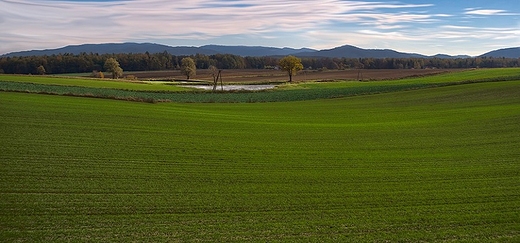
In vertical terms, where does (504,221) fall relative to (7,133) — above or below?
below

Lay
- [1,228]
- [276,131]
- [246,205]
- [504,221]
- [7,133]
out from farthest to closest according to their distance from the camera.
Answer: [276,131]
[7,133]
[246,205]
[504,221]
[1,228]

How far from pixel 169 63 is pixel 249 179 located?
141m

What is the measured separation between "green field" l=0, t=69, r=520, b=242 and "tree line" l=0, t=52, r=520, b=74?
3665 inches

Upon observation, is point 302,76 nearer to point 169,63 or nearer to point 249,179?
point 169,63

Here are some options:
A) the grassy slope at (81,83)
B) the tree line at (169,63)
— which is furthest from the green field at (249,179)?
the tree line at (169,63)

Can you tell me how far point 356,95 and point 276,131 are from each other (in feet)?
101

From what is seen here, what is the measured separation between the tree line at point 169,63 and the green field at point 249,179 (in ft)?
305

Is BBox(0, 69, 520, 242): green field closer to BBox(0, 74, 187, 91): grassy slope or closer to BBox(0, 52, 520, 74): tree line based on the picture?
BBox(0, 74, 187, 91): grassy slope

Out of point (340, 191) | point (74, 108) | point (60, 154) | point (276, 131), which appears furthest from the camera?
point (74, 108)

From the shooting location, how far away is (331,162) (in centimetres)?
1892

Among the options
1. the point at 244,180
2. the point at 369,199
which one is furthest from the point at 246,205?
the point at 369,199

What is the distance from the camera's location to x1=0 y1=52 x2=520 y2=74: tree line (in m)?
125

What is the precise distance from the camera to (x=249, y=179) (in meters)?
16.0

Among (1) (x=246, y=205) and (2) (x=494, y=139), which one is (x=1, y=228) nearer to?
(1) (x=246, y=205)
